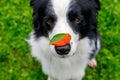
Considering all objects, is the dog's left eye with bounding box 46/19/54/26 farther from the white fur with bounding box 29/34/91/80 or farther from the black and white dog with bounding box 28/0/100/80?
the white fur with bounding box 29/34/91/80

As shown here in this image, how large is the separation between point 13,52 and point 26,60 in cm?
18

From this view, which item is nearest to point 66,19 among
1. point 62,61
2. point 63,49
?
point 63,49

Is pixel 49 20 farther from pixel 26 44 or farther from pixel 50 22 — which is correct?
pixel 26 44

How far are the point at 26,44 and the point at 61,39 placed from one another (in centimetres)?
134

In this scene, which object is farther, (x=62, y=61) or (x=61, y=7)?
(x=62, y=61)

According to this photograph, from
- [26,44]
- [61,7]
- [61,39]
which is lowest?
[26,44]

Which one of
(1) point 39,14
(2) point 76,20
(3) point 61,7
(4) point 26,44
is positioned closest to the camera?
(3) point 61,7

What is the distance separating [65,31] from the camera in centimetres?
271

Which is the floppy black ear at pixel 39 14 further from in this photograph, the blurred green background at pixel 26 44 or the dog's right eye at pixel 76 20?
the blurred green background at pixel 26 44

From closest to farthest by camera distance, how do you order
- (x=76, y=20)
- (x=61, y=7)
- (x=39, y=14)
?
(x=61, y=7) → (x=76, y=20) → (x=39, y=14)

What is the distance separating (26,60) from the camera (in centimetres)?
394

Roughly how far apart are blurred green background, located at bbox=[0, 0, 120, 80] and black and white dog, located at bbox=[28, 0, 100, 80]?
1.33ft

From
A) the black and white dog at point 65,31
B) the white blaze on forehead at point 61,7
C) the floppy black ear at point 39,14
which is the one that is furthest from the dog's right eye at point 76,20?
the floppy black ear at point 39,14

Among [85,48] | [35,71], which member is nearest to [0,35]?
[35,71]
